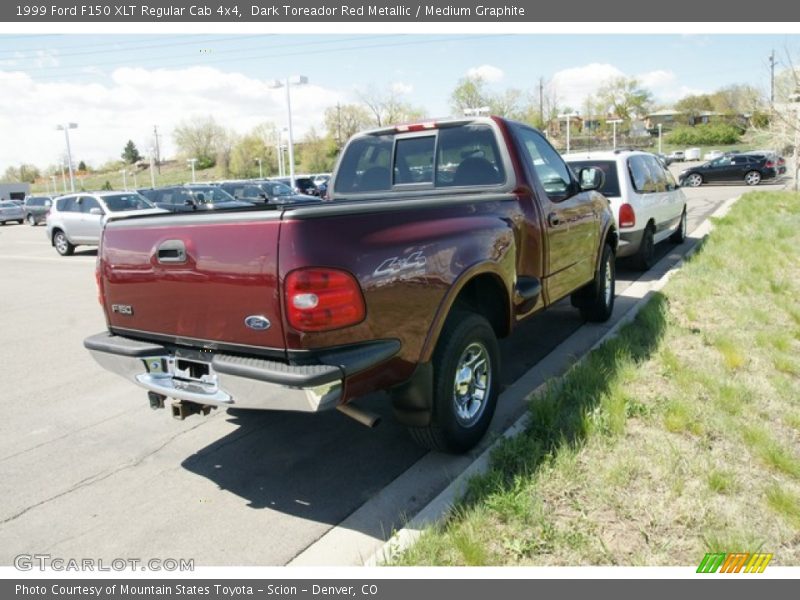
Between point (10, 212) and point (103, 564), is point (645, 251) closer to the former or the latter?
point (103, 564)

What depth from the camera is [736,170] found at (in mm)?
31375

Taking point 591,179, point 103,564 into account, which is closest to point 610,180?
point 591,179

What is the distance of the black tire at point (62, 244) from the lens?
1716 cm

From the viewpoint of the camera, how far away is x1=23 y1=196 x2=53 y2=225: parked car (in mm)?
33906

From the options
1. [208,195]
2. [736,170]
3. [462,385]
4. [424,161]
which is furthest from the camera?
[736,170]

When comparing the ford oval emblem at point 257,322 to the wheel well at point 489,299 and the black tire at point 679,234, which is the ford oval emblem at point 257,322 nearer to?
the wheel well at point 489,299

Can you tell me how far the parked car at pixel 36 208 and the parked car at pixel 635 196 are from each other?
107ft

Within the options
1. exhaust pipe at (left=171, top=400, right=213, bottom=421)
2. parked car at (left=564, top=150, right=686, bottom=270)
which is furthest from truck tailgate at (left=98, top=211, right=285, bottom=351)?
parked car at (left=564, top=150, right=686, bottom=270)

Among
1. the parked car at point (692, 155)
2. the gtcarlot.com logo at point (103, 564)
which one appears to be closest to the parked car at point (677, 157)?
the parked car at point (692, 155)

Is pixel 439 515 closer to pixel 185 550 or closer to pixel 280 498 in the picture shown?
pixel 280 498

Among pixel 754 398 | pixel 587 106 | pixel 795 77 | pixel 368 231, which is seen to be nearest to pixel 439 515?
pixel 368 231

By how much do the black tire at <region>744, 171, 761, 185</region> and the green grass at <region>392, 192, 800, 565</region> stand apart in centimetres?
2948

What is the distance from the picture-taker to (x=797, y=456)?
138 inches

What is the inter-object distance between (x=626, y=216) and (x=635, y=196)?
14.5 inches
